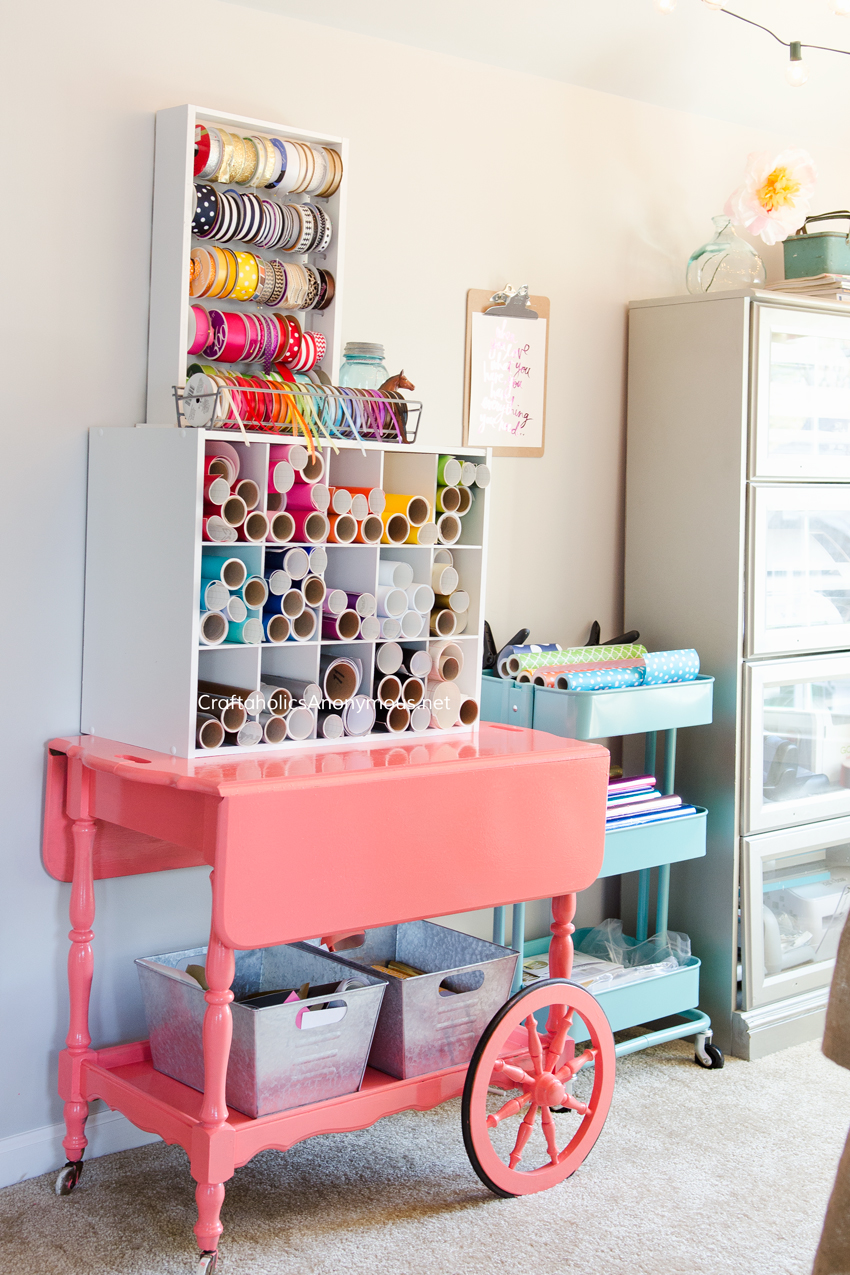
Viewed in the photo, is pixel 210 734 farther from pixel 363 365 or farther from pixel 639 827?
pixel 639 827

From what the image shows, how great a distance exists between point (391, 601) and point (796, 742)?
4.64ft

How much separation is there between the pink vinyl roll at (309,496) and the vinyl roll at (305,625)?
0.62 feet

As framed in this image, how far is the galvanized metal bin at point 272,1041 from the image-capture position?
6.77 ft

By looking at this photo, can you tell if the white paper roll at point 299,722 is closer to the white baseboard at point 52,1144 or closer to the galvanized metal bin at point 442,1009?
the galvanized metal bin at point 442,1009

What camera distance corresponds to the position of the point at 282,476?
7.00ft

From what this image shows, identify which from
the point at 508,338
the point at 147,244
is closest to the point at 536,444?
the point at 508,338

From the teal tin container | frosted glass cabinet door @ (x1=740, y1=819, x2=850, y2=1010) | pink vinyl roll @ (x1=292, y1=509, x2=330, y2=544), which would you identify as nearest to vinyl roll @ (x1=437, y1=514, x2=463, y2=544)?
pink vinyl roll @ (x1=292, y1=509, x2=330, y2=544)

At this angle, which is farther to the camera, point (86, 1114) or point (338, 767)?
point (86, 1114)

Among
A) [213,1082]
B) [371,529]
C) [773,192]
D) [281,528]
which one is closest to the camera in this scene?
[213,1082]

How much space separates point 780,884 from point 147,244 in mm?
2228

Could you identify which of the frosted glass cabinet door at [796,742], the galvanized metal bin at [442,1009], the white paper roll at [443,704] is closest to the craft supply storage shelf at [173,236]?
the white paper roll at [443,704]

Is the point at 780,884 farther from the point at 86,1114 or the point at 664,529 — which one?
the point at 86,1114

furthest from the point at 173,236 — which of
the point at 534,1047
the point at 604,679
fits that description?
the point at 534,1047

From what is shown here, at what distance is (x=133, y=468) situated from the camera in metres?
2.16
